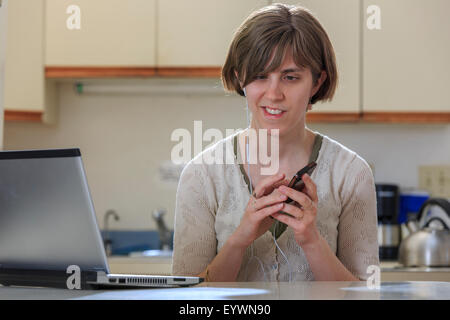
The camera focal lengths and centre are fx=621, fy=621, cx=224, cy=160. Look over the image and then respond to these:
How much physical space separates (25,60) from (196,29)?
0.75 metres

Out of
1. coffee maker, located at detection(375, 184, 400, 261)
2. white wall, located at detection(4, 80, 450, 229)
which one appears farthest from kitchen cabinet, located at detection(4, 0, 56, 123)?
coffee maker, located at detection(375, 184, 400, 261)

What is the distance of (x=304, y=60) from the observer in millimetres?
1239

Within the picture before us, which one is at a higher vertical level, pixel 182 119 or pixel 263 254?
pixel 182 119

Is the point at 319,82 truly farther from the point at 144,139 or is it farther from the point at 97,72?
the point at 144,139

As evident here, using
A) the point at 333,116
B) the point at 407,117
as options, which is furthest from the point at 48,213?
the point at 407,117

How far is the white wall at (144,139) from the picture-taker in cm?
289

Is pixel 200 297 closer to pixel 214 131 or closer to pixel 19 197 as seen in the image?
pixel 19 197

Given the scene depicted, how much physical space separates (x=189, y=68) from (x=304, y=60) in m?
1.48

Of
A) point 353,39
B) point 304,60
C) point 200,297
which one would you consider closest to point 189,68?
point 353,39

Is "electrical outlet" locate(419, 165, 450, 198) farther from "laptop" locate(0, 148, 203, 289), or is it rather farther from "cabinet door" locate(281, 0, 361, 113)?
"laptop" locate(0, 148, 203, 289)

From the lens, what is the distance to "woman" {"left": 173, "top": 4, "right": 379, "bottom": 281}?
4.03 feet

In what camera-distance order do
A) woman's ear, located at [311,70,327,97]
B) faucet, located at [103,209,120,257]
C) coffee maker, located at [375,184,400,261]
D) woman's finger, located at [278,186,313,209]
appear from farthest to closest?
faucet, located at [103,209,120,257] → coffee maker, located at [375,184,400,261] → woman's ear, located at [311,70,327,97] → woman's finger, located at [278,186,313,209]

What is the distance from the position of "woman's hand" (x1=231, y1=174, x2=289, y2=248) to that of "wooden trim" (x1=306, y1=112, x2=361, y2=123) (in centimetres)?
156
